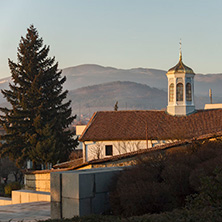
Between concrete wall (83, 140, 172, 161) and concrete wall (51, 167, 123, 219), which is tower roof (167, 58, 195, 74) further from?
concrete wall (51, 167, 123, 219)

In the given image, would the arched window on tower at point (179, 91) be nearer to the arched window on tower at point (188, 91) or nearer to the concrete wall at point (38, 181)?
the arched window on tower at point (188, 91)

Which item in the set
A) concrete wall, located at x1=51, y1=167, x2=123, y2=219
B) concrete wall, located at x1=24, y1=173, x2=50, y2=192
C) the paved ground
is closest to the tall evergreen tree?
concrete wall, located at x1=24, y1=173, x2=50, y2=192

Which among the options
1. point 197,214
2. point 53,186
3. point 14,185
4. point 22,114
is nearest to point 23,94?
point 22,114

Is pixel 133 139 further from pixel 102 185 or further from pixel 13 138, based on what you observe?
pixel 102 185

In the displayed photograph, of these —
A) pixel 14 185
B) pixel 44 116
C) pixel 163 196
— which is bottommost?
pixel 14 185

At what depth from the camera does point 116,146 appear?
4044 centimetres

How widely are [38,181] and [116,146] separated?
12048 millimetres

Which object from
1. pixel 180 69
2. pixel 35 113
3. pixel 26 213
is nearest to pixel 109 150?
pixel 35 113

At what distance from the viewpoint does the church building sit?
3953 cm

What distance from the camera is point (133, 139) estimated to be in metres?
39.9

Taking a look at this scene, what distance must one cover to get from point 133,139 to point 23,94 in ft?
40.2

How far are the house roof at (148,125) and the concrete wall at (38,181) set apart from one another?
35.4 feet

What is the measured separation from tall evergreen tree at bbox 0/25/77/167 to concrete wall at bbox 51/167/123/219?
A: 29135 millimetres

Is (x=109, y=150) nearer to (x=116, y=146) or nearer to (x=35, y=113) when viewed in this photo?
(x=116, y=146)
